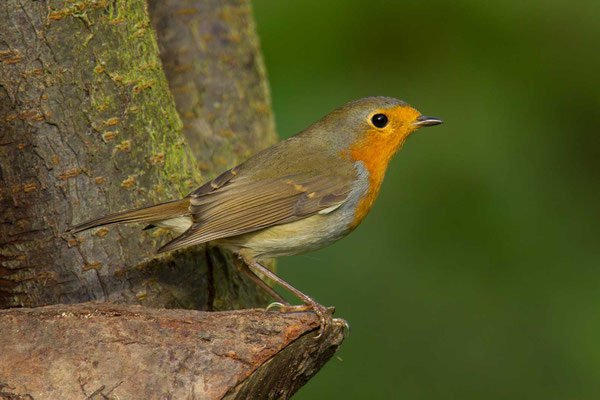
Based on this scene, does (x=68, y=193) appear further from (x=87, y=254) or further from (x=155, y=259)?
(x=155, y=259)

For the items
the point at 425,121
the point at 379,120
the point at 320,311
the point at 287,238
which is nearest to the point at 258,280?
the point at 287,238

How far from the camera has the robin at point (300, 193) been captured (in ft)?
10.0

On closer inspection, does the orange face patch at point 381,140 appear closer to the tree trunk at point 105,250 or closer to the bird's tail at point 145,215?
the tree trunk at point 105,250

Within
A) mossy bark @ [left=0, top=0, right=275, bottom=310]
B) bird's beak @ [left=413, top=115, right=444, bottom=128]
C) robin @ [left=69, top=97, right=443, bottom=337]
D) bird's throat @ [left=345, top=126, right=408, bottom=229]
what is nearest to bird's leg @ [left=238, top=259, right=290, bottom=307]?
robin @ [left=69, top=97, right=443, bottom=337]

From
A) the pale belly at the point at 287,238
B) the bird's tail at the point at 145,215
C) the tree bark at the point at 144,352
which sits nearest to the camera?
the tree bark at the point at 144,352

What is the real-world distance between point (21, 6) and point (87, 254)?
92cm

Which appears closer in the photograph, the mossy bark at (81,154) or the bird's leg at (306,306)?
the bird's leg at (306,306)

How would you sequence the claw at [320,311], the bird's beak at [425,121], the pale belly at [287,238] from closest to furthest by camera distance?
the claw at [320,311] < the pale belly at [287,238] < the bird's beak at [425,121]

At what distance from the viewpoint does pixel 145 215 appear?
273 centimetres

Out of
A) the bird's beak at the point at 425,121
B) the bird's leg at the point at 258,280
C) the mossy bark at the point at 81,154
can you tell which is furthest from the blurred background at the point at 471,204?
the mossy bark at the point at 81,154

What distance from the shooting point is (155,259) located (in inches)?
113

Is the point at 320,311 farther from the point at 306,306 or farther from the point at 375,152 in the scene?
the point at 375,152

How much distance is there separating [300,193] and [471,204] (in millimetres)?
1317

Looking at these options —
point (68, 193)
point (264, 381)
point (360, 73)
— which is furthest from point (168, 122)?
point (360, 73)
